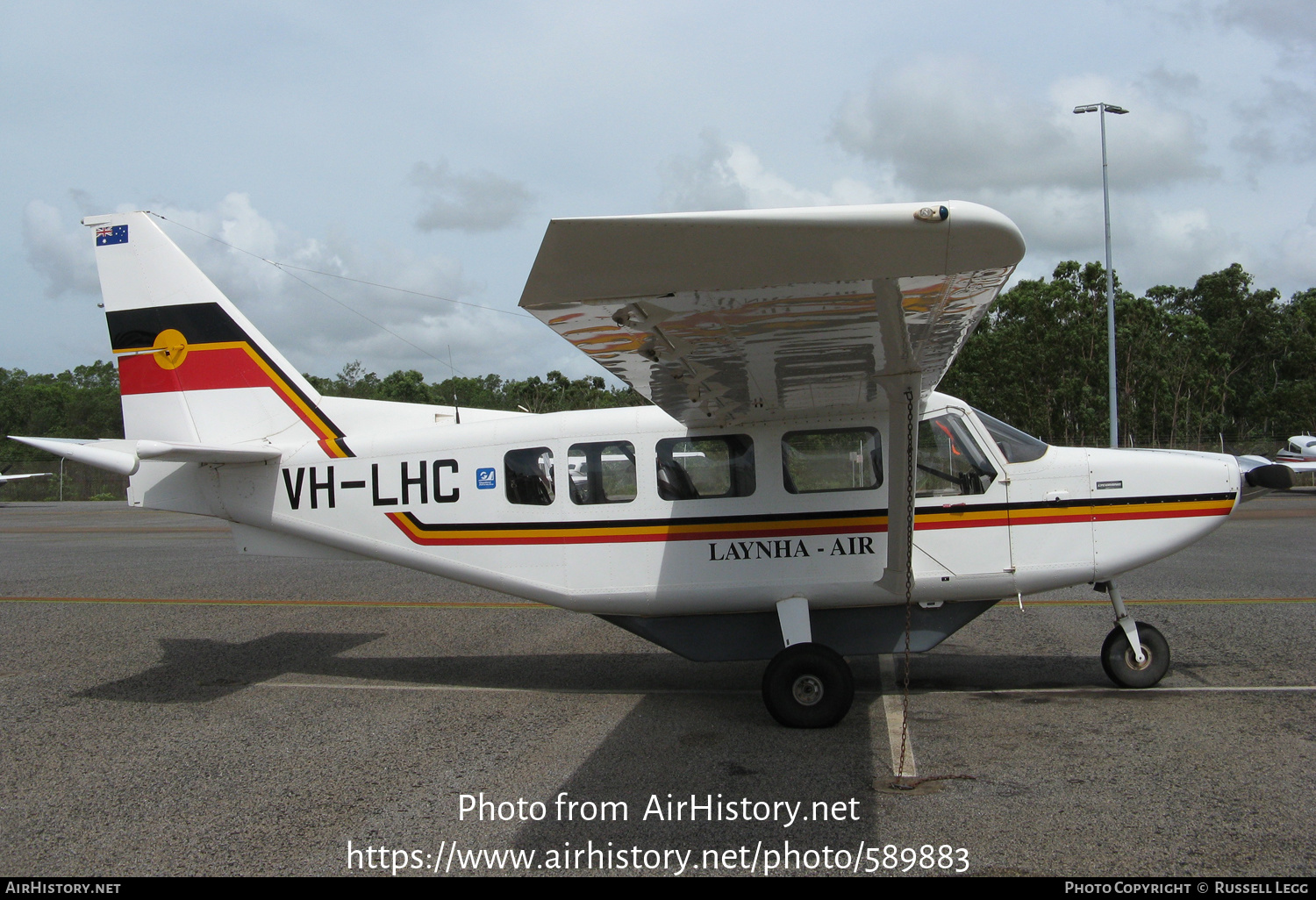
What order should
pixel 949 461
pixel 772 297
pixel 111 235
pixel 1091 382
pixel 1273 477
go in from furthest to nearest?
pixel 1091 382 < pixel 111 235 < pixel 949 461 < pixel 1273 477 < pixel 772 297

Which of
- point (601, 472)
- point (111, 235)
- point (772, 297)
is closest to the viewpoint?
point (772, 297)

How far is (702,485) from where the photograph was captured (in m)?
6.70

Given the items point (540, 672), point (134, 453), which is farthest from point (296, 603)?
point (134, 453)

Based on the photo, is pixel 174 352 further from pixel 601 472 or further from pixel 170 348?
pixel 601 472

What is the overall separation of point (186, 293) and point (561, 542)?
4.07 meters

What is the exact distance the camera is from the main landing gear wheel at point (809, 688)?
19.3 ft

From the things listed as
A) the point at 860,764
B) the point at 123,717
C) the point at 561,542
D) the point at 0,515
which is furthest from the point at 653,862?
the point at 0,515

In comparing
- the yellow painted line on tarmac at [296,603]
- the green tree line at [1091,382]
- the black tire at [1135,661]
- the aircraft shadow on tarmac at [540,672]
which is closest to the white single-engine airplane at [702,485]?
the black tire at [1135,661]

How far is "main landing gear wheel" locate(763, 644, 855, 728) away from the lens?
5871 mm

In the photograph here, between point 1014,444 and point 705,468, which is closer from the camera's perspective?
point 1014,444

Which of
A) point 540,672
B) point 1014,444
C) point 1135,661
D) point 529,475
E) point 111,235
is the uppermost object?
point 111,235

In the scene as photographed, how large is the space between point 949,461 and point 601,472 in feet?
8.70

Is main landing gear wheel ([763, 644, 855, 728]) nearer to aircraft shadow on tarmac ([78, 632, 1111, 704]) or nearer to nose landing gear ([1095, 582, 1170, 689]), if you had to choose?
aircraft shadow on tarmac ([78, 632, 1111, 704])
